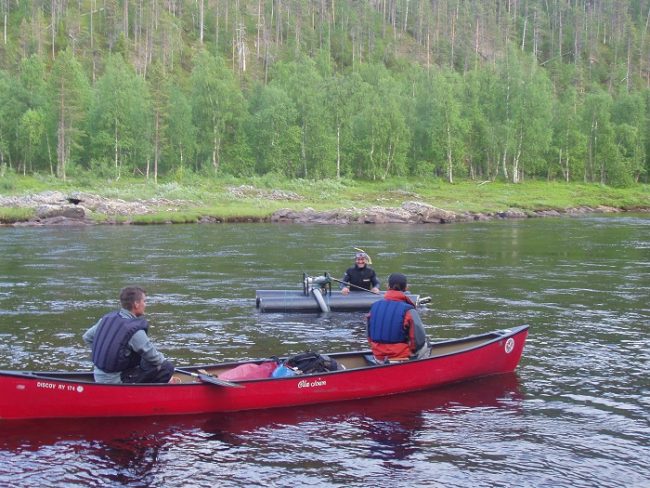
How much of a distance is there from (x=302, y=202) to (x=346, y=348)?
42.0m

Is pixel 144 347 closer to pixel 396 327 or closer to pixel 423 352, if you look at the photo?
pixel 396 327

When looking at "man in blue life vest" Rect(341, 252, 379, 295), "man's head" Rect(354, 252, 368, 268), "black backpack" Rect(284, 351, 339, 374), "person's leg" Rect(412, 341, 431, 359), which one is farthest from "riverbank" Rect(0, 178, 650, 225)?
"person's leg" Rect(412, 341, 431, 359)

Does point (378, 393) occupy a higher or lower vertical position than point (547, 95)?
lower

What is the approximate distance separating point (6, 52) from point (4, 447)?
305ft

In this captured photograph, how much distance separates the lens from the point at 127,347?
10203 mm

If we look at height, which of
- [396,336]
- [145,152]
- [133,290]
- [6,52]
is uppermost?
[6,52]

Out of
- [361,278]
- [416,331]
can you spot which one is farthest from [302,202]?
[416,331]

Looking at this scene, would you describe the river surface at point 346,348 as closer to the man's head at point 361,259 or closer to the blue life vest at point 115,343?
the blue life vest at point 115,343

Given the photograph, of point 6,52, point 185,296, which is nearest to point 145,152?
point 6,52

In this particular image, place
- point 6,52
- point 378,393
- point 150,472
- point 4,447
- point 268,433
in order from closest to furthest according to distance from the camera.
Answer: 1. point 150,472
2. point 4,447
3. point 268,433
4. point 378,393
5. point 6,52

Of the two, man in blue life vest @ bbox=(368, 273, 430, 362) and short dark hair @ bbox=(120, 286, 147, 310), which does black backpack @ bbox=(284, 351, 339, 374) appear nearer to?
man in blue life vest @ bbox=(368, 273, 430, 362)

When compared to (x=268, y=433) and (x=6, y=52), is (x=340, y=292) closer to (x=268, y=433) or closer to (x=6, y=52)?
(x=268, y=433)

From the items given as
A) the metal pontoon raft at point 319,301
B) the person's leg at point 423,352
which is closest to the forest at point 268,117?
the metal pontoon raft at point 319,301

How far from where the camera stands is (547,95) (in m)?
78.4
